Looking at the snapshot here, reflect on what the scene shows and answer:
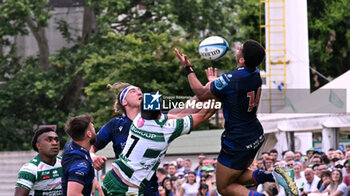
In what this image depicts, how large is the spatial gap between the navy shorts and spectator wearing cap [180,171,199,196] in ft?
27.7

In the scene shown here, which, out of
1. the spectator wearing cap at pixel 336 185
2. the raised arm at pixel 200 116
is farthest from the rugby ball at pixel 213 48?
the spectator wearing cap at pixel 336 185

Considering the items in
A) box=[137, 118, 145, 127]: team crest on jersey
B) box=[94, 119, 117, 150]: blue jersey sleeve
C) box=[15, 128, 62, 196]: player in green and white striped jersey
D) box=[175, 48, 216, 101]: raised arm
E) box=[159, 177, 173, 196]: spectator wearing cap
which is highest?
box=[175, 48, 216, 101]: raised arm

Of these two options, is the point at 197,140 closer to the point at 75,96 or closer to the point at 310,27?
the point at 75,96

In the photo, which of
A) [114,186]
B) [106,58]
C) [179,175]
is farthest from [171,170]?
[114,186]

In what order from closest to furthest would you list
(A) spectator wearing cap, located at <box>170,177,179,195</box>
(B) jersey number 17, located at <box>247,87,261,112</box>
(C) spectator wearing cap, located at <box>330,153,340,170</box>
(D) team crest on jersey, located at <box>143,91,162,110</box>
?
(D) team crest on jersey, located at <box>143,91,162,110</box>, (B) jersey number 17, located at <box>247,87,261,112</box>, (C) spectator wearing cap, located at <box>330,153,340,170</box>, (A) spectator wearing cap, located at <box>170,177,179,195</box>

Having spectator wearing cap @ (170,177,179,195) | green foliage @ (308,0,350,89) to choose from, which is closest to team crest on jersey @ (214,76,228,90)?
spectator wearing cap @ (170,177,179,195)

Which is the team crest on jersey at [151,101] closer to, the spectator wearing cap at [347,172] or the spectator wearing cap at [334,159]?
the spectator wearing cap at [347,172]

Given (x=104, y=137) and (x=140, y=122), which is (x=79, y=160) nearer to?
(x=140, y=122)

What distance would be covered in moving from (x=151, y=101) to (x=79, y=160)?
1.20 m

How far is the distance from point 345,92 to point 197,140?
510 cm

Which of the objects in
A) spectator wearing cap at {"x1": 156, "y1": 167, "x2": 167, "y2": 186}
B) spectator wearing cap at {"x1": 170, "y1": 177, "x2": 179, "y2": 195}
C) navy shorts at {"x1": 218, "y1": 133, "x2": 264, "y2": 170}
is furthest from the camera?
spectator wearing cap at {"x1": 156, "y1": 167, "x2": 167, "y2": 186}

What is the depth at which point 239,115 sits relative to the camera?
372 inches

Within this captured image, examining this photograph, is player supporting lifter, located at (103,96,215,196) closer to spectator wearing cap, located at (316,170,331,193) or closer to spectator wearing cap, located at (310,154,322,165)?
spectator wearing cap, located at (316,170,331,193)

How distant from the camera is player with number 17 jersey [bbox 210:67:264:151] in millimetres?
9297
